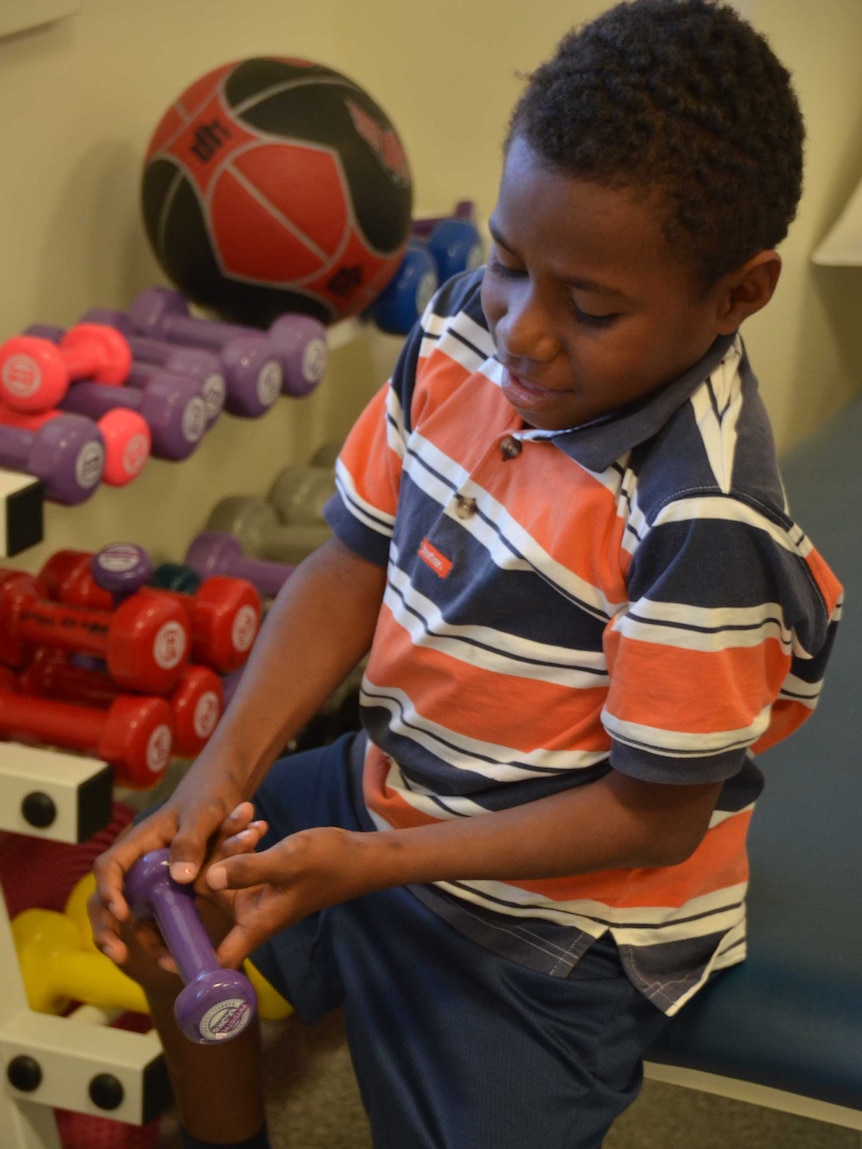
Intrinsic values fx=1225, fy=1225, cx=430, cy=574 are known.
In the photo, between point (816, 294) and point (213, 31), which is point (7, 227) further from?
point (816, 294)

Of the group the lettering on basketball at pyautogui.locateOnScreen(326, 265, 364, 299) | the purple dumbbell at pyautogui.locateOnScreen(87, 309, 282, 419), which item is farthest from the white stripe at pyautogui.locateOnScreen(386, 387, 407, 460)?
the lettering on basketball at pyautogui.locateOnScreen(326, 265, 364, 299)

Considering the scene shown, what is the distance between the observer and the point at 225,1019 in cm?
68

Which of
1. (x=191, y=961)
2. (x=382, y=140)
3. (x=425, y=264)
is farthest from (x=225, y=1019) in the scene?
(x=425, y=264)

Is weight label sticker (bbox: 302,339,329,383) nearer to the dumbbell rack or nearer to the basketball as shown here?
the basketball

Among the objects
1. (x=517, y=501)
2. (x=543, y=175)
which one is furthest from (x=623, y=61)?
(x=517, y=501)

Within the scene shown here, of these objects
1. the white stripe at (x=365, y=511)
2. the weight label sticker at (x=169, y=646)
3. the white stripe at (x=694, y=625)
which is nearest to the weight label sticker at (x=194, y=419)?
the weight label sticker at (x=169, y=646)

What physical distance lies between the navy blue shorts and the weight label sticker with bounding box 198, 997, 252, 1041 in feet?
0.57

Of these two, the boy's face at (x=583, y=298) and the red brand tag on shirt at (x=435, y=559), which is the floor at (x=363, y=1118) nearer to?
the red brand tag on shirt at (x=435, y=559)

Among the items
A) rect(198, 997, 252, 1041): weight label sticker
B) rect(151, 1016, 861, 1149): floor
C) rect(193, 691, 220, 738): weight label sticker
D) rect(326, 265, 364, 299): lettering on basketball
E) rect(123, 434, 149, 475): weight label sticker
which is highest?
rect(326, 265, 364, 299): lettering on basketball

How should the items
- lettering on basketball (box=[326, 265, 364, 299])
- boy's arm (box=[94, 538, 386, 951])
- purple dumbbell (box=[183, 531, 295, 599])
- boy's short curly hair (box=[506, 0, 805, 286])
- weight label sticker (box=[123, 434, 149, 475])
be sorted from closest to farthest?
boy's short curly hair (box=[506, 0, 805, 286]) → boy's arm (box=[94, 538, 386, 951]) → weight label sticker (box=[123, 434, 149, 475]) → lettering on basketball (box=[326, 265, 364, 299]) → purple dumbbell (box=[183, 531, 295, 599])

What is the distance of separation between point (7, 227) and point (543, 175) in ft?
3.25

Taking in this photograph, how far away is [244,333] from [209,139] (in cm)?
23

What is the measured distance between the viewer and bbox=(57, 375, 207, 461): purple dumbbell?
1271mm

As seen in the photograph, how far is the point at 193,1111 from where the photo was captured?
0.94 meters
